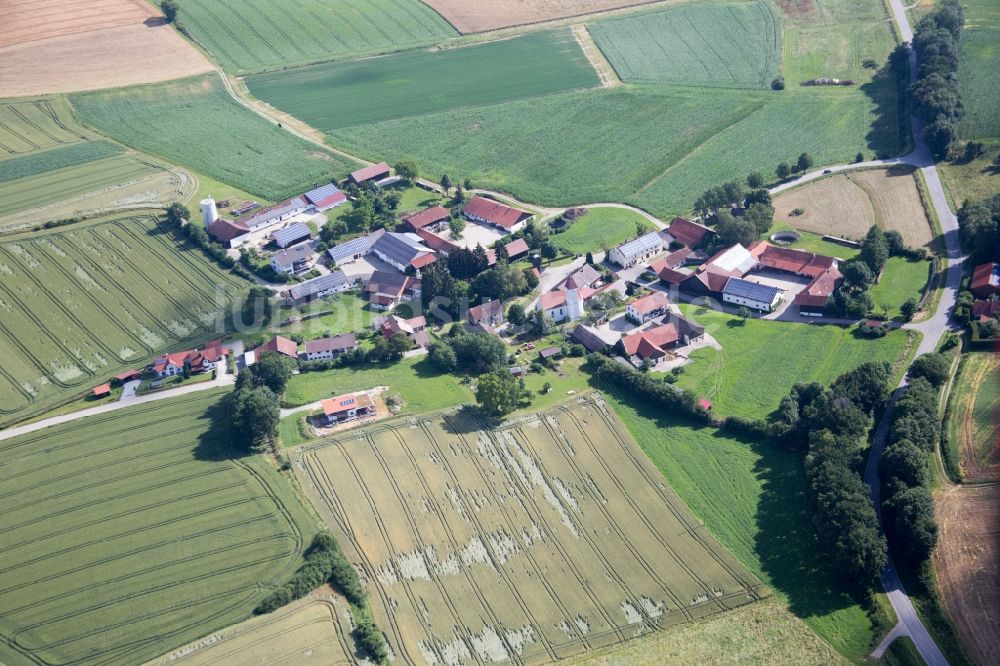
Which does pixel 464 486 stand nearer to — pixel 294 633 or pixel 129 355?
pixel 294 633

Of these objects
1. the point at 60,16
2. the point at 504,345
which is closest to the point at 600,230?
the point at 504,345

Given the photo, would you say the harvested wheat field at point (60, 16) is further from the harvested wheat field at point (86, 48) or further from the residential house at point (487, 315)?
the residential house at point (487, 315)

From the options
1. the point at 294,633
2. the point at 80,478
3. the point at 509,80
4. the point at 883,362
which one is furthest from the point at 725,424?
the point at 509,80

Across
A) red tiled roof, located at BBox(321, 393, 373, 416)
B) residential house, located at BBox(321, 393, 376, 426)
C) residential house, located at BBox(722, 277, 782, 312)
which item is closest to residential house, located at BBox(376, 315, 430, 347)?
red tiled roof, located at BBox(321, 393, 373, 416)

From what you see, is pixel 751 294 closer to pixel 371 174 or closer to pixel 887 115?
pixel 887 115

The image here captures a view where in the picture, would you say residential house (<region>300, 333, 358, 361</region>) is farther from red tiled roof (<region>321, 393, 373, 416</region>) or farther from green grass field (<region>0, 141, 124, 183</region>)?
green grass field (<region>0, 141, 124, 183</region>)

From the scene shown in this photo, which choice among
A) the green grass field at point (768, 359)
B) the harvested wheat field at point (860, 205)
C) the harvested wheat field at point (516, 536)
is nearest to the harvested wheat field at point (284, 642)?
the harvested wheat field at point (516, 536)

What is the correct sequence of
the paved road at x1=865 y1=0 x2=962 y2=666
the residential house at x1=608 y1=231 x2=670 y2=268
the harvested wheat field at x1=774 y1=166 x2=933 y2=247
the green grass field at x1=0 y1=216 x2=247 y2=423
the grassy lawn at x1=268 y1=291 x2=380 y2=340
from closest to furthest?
the paved road at x1=865 y1=0 x2=962 y2=666 → the green grass field at x1=0 y1=216 x2=247 y2=423 → the grassy lawn at x1=268 y1=291 x2=380 y2=340 → the residential house at x1=608 y1=231 x2=670 y2=268 → the harvested wheat field at x1=774 y1=166 x2=933 y2=247
